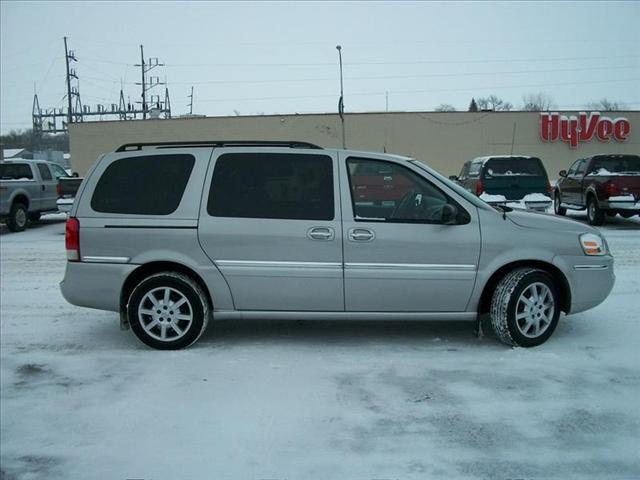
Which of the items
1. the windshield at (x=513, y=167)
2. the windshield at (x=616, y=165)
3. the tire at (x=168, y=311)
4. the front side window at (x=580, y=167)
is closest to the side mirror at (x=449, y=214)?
the tire at (x=168, y=311)

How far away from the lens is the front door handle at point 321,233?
5.21 metres

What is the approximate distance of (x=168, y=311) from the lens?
17.6 feet

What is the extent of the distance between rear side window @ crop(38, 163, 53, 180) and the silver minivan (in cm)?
1206

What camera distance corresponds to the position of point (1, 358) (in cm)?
527

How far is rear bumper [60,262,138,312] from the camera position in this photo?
539cm

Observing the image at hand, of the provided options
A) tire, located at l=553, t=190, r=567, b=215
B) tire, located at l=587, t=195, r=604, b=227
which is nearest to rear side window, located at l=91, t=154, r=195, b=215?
tire, located at l=587, t=195, r=604, b=227

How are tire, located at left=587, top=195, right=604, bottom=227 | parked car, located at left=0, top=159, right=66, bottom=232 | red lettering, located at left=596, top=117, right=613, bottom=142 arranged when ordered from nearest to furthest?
1. tire, located at left=587, top=195, right=604, bottom=227
2. parked car, located at left=0, top=159, right=66, bottom=232
3. red lettering, located at left=596, top=117, right=613, bottom=142

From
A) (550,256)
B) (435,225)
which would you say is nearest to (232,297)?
(435,225)

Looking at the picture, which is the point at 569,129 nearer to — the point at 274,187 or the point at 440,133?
the point at 440,133

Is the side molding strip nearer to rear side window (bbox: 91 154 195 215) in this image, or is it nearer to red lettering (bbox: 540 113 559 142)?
rear side window (bbox: 91 154 195 215)

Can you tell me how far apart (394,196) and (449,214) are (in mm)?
520

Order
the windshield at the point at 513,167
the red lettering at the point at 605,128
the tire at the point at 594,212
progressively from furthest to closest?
the red lettering at the point at 605,128
the tire at the point at 594,212
the windshield at the point at 513,167

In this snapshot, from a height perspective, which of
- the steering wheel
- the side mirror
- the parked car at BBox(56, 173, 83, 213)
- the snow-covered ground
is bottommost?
the snow-covered ground

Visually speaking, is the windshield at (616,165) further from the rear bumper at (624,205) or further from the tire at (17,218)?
the tire at (17,218)
